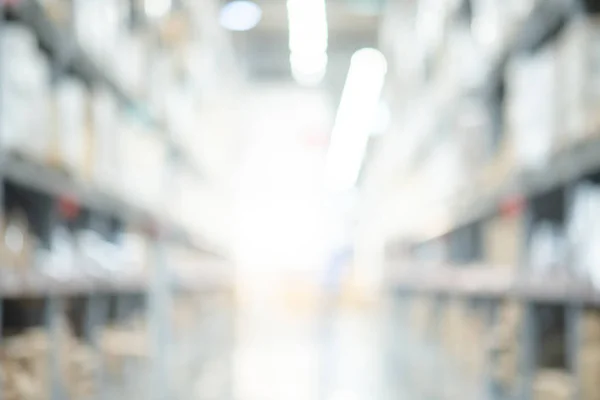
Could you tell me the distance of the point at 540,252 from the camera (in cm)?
282

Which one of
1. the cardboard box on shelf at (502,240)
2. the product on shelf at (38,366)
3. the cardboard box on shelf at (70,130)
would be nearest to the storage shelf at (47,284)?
the product on shelf at (38,366)

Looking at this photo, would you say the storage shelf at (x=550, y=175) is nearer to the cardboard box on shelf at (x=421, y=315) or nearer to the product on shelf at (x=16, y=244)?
the product on shelf at (x=16, y=244)

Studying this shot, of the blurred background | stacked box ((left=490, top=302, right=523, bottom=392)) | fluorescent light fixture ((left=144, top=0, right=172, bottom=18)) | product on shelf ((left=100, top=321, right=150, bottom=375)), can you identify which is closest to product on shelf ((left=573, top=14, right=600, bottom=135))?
the blurred background

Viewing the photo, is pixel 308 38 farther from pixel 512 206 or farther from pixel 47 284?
pixel 47 284

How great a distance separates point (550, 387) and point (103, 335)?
1700 mm

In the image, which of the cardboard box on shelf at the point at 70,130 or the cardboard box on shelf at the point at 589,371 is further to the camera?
the cardboard box on shelf at the point at 70,130

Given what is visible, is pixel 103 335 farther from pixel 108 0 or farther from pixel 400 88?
A: pixel 400 88

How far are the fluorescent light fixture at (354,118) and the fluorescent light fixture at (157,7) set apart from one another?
5.07 metres

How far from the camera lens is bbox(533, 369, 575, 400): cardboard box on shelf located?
2578mm

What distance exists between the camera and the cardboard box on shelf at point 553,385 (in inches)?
102

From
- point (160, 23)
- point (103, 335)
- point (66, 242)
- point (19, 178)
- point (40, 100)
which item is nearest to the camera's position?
point (19, 178)

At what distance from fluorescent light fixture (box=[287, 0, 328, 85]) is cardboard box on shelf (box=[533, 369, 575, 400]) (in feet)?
16.5

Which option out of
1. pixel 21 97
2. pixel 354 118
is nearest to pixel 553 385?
pixel 21 97

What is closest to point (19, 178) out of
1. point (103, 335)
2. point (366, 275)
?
point (103, 335)
